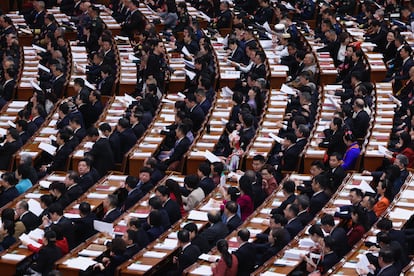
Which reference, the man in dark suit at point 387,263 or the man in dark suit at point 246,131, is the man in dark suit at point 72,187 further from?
the man in dark suit at point 387,263

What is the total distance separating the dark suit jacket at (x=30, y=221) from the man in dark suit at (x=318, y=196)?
147 inches

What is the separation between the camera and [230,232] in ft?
45.7

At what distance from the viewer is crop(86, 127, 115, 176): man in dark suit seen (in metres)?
16.6

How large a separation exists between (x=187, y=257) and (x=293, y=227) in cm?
161

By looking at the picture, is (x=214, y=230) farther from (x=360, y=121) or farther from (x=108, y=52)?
(x=108, y=52)

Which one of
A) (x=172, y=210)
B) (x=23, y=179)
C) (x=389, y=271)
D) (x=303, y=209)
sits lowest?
(x=23, y=179)

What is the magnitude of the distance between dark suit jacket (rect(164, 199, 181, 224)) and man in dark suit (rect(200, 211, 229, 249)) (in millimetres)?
802

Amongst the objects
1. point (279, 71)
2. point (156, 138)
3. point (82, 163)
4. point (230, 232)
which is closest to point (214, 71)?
point (279, 71)

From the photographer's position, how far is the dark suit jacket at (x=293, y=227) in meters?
13.6

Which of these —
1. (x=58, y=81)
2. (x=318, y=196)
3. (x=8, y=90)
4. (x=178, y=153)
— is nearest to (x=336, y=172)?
(x=318, y=196)

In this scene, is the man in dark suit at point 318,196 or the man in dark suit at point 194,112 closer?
the man in dark suit at point 318,196

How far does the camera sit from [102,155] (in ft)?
54.7

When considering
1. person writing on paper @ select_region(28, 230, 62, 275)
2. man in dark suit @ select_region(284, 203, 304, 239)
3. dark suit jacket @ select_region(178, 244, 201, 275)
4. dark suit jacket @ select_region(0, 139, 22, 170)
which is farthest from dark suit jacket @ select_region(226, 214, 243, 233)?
dark suit jacket @ select_region(0, 139, 22, 170)

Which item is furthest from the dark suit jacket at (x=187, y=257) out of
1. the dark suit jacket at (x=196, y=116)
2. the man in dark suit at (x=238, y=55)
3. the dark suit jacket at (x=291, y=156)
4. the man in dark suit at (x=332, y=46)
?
the man in dark suit at (x=332, y=46)
